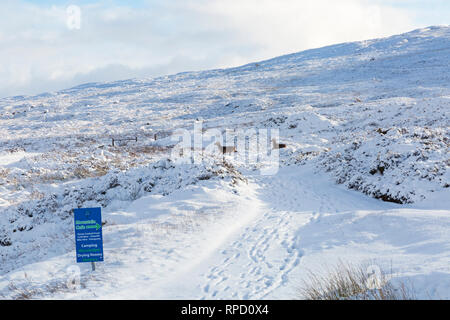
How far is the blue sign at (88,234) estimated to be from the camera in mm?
6500

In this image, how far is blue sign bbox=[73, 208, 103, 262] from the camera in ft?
21.3

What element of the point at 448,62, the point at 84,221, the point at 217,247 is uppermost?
the point at 448,62

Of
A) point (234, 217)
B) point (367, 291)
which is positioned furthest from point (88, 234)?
point (234, 217)

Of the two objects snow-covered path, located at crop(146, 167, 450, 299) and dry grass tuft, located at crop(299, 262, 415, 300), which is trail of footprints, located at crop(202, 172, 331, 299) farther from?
dry grass tuft, located at crop(299, 262, 415, 300)

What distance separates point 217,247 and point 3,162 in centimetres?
1998

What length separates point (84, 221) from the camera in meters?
6.52

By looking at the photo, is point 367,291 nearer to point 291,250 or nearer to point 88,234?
point 291,250

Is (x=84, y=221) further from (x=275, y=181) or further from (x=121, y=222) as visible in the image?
(x=275, y=181)

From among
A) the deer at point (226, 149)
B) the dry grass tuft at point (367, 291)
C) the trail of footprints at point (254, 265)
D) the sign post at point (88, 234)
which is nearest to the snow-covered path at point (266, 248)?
the trail of footprints at point (254, 265)

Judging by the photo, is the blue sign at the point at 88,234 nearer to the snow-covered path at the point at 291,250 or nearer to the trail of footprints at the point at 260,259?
the snow-covered path at the point at 291,250

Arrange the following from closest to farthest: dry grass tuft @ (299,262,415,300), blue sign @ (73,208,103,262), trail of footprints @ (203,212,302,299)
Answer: dry grass tuft @ (299,262,415,300), trail of footprints @ (203,212,302,299), blue sign @ (73,208,103,262)

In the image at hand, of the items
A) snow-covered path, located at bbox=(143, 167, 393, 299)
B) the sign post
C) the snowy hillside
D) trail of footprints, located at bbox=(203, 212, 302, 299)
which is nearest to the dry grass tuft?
the snowy hillside

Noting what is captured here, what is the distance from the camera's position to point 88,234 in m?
6.57
